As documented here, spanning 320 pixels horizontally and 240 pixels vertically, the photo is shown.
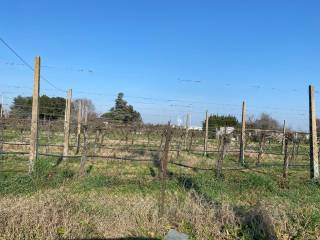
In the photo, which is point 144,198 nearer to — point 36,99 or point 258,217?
point 258,217

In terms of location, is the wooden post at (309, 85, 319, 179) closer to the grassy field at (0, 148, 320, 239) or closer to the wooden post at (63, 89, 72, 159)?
the grassy field at (0, 148, 320, 239)

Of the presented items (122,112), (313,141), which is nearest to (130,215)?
(313,141)

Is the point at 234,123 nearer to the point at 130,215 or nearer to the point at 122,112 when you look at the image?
the point at 122,112

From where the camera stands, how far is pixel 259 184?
879 centimetres

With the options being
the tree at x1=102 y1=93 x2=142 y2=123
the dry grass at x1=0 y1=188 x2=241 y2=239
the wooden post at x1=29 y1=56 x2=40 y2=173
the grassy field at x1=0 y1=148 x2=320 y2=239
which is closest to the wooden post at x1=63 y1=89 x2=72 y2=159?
the wooden post at x1=29 y1=56 x2=40 y2=173

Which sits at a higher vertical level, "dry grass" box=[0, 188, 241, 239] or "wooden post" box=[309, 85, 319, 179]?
"wooden post" box=[309, 85, 319, 179]

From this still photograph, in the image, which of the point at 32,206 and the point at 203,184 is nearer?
the point at 32,206

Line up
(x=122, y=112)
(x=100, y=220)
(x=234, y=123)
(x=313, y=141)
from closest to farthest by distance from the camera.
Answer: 1. (x=100, y=220)
2. (x=313, y=141)
3. (x=234, y=123)
4. (x=122, y=112)

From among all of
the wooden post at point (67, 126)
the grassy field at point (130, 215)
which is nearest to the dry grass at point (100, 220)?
the grassy field at point (130, 215)

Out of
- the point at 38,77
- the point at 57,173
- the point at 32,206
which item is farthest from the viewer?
the point at 38,77

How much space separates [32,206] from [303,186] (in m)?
6.16

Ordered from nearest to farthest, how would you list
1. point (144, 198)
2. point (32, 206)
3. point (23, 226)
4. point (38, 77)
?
point (23, 226) → point (32, 206) → point (144, 198) → point (38, 77)

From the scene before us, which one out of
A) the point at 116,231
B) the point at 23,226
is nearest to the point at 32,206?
the point at 23,226

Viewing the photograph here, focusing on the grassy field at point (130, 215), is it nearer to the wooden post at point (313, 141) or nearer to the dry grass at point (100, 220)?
the dry grass at point (100, 220)
